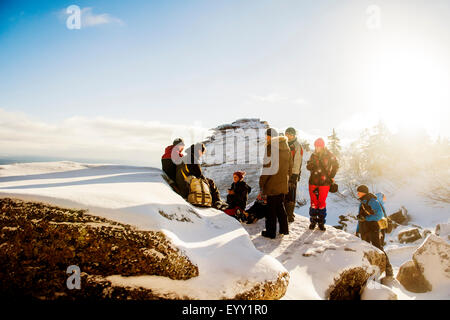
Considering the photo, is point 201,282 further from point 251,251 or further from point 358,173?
point 358,173

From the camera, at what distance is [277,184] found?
548 cm

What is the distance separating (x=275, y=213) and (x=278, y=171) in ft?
3.55

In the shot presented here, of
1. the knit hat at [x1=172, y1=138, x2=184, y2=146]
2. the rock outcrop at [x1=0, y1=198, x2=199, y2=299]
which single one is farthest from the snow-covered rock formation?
the knit hat at [x1=172, y1=138, x2=184, y2=146]

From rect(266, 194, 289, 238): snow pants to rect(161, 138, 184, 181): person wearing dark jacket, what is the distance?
2545 millimetres

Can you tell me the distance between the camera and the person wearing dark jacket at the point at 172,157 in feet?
20.1

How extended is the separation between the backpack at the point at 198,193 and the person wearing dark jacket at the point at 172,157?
72 centimetres

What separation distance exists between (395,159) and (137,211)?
4191cm

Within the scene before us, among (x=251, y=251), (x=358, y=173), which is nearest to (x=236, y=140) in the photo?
(x=358, y=173)

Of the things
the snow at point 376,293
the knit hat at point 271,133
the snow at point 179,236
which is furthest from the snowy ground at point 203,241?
the knit hat at point 271,133

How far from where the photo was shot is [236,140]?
28500mm

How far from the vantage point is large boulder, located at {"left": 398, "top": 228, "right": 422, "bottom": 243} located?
1998 centimetres

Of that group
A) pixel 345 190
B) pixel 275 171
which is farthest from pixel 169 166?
pixel 345 190

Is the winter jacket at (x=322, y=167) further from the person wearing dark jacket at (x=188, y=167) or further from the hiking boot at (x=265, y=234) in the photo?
the person wearing dark jacket at (x=188, y=167)

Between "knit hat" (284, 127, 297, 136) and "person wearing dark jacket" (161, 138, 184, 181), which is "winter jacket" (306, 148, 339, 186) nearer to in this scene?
"knit hat" (284, 127, 297, 136)
